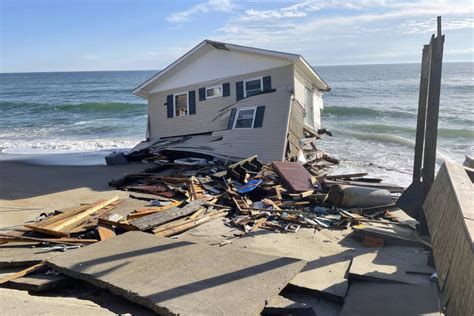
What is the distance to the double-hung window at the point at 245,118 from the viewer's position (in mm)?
17469

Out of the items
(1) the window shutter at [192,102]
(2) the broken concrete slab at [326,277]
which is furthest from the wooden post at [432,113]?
(1) the window shutter at [192,102]

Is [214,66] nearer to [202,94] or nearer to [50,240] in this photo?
[202,94]

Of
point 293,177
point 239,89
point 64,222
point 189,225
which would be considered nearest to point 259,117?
point 239,89

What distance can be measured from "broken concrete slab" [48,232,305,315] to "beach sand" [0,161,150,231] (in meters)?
3.76

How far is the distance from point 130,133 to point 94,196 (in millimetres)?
20343

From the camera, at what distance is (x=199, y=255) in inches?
249

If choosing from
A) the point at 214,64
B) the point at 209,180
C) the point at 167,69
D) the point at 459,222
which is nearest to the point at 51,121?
the point at 167,69

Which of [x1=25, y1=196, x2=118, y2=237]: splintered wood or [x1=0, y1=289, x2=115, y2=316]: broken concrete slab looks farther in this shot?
[x1=25, y1=196, x2=118, y2=237]: splintered wood

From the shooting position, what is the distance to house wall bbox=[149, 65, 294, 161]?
1642 centimetres

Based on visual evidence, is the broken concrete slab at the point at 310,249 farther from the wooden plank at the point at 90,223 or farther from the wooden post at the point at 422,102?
the wooden post at the point at 422,102

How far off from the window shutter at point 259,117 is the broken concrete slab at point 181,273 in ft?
34.8

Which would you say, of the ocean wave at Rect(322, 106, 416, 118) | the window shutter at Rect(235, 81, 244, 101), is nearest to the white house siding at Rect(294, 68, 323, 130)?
the window shutter at Rect(235, 81, 244, 101)

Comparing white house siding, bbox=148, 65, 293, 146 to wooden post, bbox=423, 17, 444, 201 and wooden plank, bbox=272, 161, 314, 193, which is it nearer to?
wooden plank, bbox=272, 161, 314, 193

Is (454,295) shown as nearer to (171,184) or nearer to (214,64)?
(171,184)
